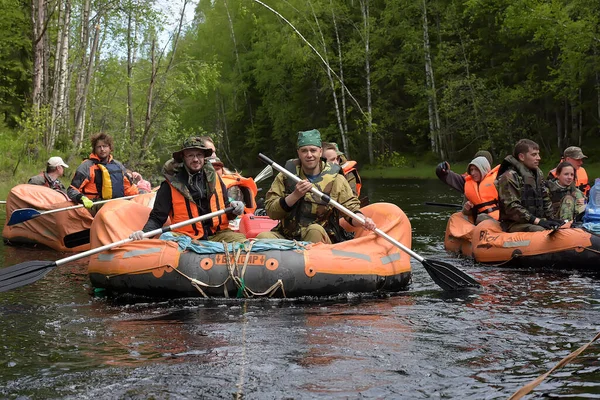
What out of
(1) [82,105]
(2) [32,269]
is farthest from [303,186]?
(1) [82,105]

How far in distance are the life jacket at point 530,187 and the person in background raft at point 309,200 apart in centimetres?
224

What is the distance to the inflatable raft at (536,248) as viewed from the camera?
24.0ft

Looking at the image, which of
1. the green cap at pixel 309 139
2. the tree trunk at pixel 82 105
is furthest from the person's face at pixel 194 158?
the tree trunk at pixel 82 105

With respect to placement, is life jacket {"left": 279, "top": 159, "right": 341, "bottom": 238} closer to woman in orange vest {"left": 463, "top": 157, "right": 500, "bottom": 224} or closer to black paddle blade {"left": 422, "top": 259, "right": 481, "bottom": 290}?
black paddle blade {"left": 422, "top": 259, "right": 481, "bottom": 290}

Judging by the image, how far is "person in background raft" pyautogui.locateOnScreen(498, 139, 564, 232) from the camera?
794 centimetres

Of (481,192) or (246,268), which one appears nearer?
(246,268)

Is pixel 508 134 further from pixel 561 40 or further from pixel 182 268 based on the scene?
pixel 182 268

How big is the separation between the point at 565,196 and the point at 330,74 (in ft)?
53.3

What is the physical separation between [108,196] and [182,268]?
4282mm

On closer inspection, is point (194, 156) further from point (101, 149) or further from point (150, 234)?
point (101, 149)

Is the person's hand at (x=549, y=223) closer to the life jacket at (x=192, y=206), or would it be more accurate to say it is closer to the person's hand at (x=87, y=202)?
the life jacket at (x=192, y=206)

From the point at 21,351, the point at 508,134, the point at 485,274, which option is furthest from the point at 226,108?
the point at 21,351

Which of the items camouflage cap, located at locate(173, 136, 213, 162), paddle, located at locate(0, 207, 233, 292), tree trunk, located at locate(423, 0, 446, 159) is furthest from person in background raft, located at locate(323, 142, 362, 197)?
tree trunk, located at locate(423, 0, 446, 159)

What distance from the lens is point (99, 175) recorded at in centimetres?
988
